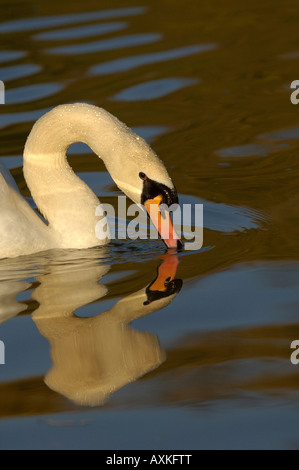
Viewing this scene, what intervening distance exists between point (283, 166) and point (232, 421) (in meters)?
4.01

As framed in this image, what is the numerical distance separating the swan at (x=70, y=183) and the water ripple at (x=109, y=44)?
4.75 m

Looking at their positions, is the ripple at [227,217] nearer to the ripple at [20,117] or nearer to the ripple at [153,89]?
the ripple at [20,117]

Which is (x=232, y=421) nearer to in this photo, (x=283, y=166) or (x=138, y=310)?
(x=138, y=310)

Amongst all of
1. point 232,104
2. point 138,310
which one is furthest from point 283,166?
point 138,310

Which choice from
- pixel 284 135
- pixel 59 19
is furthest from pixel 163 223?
pixel 59 19

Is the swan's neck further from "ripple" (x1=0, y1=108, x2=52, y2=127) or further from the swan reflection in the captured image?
"ripple" (x1=0, y1=108, x2=52, y2=127)

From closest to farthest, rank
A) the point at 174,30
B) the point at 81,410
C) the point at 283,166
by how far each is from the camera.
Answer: the point at 81,410 < the point at 283,166 < the point at 174,30

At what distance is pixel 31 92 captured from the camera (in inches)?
384

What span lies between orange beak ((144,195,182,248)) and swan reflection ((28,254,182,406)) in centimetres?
30

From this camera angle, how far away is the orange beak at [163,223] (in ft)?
19.4

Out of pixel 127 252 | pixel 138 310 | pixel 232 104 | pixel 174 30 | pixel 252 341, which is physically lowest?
pixel 252 341

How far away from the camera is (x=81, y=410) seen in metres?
3.94

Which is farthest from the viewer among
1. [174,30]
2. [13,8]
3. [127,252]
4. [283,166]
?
[13,8]

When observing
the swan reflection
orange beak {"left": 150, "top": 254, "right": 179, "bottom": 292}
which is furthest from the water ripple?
the swan reflection
